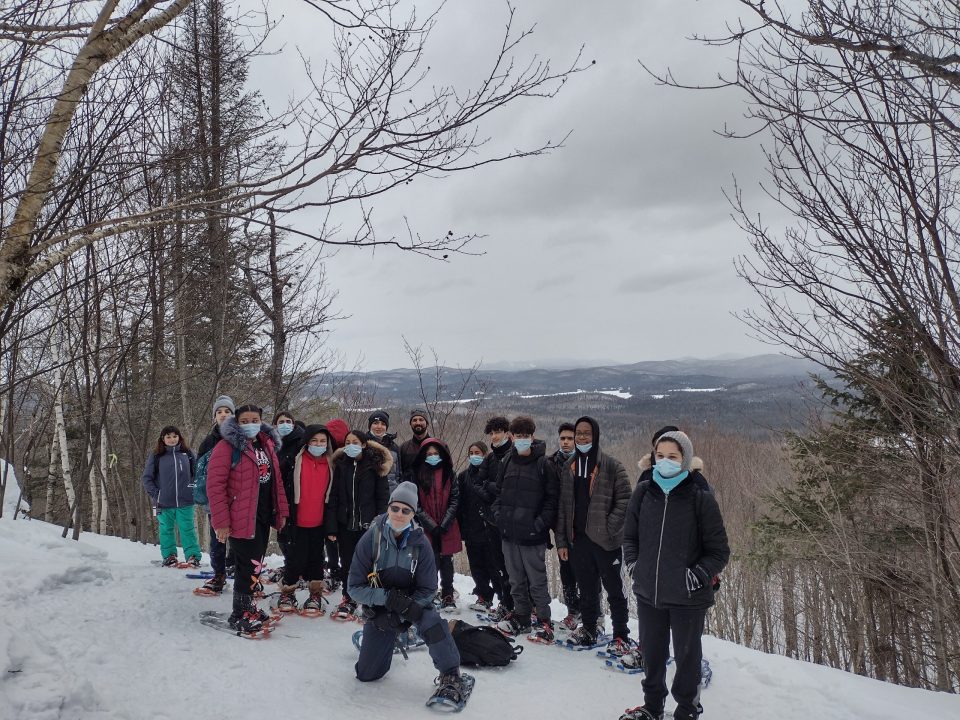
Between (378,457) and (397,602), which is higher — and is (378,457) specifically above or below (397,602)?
above

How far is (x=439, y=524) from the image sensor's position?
256 inches

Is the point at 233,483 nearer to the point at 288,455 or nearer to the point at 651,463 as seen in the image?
the point at 288,455

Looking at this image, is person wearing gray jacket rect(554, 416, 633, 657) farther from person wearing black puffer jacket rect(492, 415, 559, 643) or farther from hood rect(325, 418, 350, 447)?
hood rect(325, 418, 350, 447)

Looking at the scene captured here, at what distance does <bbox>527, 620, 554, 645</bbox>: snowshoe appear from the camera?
571cm

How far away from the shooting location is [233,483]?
5.26 metres

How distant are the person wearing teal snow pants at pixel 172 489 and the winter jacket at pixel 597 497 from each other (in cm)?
443

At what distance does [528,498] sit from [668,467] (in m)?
2.06

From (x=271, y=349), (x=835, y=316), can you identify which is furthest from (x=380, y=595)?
(x=271, y=349)

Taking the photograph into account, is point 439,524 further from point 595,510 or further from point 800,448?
point 800,448

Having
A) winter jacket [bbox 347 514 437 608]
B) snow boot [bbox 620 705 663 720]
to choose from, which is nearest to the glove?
snow boot [bbox 620 705 663 720]

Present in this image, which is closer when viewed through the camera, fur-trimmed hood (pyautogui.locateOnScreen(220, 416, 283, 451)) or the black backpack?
the black backpack

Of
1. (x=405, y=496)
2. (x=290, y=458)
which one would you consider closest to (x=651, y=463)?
(x=405, y=496)

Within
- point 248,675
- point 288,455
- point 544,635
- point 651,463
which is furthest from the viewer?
point 288,455

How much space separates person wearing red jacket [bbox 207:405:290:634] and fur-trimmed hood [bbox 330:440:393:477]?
764 mm
